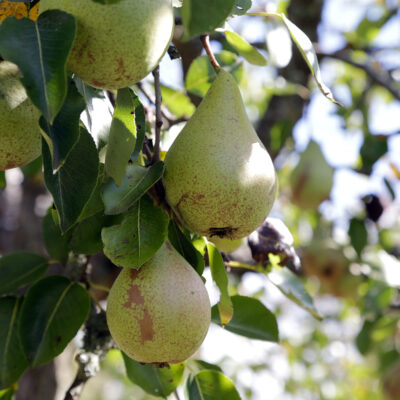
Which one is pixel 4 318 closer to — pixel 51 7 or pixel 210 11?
pixel 51 7

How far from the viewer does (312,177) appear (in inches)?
75.0

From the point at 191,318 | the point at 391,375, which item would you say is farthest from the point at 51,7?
the point at 391,375

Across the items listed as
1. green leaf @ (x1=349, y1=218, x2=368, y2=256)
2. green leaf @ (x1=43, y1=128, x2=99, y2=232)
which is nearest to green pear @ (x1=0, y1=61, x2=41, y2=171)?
green leaf @ (x1=43, y1=128, x2=99, y2=232)

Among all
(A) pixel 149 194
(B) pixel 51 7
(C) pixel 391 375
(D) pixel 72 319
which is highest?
(B) pixel 51 7

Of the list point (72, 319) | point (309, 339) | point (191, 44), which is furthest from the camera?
point (309, 339)

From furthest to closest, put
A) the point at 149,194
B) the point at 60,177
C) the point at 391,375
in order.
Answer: the point at 391,375, the point at 149,194, the point at 60,177

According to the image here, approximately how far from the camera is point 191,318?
0.70 metres

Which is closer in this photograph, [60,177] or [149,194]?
[60,177]

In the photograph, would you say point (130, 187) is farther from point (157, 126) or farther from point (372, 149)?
point (372, 149)

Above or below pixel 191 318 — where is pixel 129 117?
above

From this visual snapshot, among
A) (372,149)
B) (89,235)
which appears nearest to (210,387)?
(89,235)

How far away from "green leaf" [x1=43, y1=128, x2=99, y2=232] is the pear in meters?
0.12

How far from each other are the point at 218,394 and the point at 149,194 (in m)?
0.41

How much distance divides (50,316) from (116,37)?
54 centimetres
